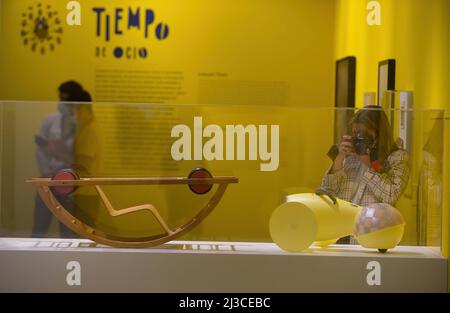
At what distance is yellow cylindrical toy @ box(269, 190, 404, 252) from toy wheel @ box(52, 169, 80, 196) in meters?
0.59

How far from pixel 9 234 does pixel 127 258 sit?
0.37 meters

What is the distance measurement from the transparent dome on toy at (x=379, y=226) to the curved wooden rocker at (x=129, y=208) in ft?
1.28

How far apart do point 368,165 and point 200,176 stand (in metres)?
0.51

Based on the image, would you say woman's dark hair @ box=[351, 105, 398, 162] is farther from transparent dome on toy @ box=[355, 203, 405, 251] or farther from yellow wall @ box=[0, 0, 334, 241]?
yellow wall @ box=[0, 0, 334, 241]

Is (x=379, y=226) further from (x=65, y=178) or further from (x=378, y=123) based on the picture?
(x=65, y=178)

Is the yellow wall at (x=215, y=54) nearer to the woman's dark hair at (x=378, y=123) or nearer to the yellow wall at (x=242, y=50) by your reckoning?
the yellow wall at (x=242, y=50)

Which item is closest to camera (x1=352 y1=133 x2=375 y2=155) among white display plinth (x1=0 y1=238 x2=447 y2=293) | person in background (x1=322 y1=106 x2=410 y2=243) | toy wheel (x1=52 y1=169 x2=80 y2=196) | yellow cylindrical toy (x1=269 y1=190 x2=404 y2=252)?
person in background (x1=322 y1=106 x2=410 y2=243)

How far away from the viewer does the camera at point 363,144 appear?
2693 mm

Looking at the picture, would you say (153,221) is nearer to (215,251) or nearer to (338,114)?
(215,251)

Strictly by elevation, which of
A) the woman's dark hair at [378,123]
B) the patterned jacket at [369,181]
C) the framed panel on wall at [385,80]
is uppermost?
the framed panel on wall at [385,80]

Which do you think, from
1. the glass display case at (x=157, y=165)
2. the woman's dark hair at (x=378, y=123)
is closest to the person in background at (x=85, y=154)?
the glass display case at (x=157, y=165)

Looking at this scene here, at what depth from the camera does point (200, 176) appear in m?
2.65

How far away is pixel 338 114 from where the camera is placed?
2.67 metres
